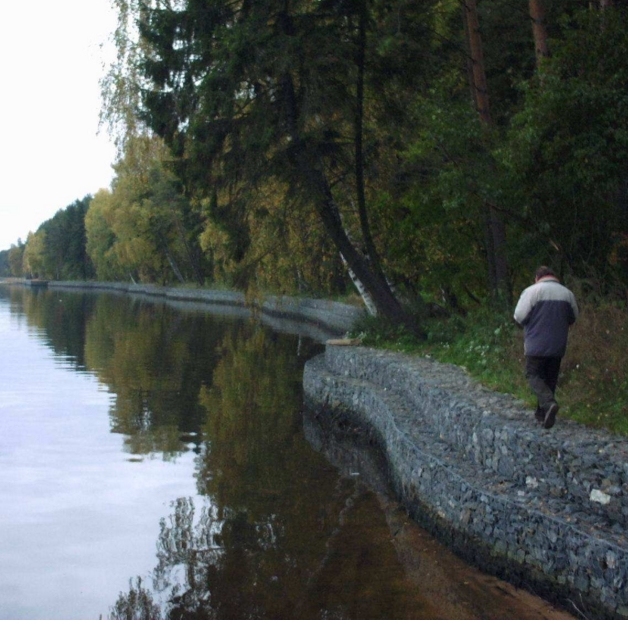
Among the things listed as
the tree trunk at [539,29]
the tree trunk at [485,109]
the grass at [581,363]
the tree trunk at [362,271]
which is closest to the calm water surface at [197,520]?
the grass at [581,363]

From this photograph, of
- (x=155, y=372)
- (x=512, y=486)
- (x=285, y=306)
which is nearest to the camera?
(x=512, y=486)

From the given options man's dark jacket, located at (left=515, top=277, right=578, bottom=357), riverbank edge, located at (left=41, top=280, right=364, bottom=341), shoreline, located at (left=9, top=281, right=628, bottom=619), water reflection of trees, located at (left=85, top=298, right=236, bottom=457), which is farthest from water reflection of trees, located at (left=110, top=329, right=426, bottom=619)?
riverbank edge, located at (left=41, top=280, right=364, bottom=341)

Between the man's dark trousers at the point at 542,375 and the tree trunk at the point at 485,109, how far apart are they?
8.37 meters

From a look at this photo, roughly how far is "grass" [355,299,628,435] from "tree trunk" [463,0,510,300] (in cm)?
Answer: 206

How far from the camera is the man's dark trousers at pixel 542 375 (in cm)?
941

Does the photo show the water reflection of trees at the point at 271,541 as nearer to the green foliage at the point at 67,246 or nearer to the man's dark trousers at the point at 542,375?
the man's dark trousers at the point at 542,375

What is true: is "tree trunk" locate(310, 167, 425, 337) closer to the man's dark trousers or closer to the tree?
the tree

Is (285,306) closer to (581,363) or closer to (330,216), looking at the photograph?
(330,216)

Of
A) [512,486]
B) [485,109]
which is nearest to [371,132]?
[485,109]

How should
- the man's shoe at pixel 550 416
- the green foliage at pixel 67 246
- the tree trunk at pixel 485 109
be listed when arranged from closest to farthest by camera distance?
the man's shoe at pixel 550 416, the tree trunk at pixel 485 109, the green foliage at pixel 67 246

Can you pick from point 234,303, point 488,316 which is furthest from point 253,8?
point 234,303

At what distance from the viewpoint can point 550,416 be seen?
9.06m

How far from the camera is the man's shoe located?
29.7 feet

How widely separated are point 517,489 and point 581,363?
2678 mm
